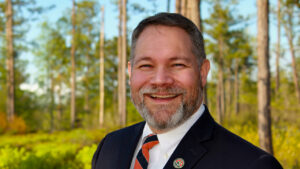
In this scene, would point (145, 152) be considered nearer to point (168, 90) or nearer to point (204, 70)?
point (168, 90)

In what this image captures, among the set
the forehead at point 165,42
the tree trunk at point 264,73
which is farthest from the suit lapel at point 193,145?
the tree trunk at point 264,73

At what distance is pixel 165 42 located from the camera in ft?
5.66

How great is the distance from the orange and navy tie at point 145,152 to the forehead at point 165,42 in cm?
52

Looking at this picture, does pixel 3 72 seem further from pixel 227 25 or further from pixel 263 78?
pixel 263 78

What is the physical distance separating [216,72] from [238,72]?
6.98 metres

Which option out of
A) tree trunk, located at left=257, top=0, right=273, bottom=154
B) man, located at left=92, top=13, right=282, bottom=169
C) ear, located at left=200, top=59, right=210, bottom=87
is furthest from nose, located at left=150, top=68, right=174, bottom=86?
tree trunk, located at left=257, top=0, right=273, bottom=154

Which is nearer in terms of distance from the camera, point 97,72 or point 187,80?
point 187,80

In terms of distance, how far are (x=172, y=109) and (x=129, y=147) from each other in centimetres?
48

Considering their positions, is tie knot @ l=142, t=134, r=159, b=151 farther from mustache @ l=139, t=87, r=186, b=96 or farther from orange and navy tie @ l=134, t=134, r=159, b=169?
mustache @ l=139, t=87, r=186, b=96

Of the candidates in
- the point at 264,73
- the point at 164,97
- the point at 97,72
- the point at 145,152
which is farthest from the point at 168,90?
the point at 97,72

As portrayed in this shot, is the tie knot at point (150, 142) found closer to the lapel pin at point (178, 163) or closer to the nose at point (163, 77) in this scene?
the lapel pin at point (178, 163)

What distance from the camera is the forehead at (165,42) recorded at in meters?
1.72

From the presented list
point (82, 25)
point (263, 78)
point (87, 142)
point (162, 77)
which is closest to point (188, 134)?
point (162, 77)

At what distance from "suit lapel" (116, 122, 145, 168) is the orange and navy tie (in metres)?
0.16
